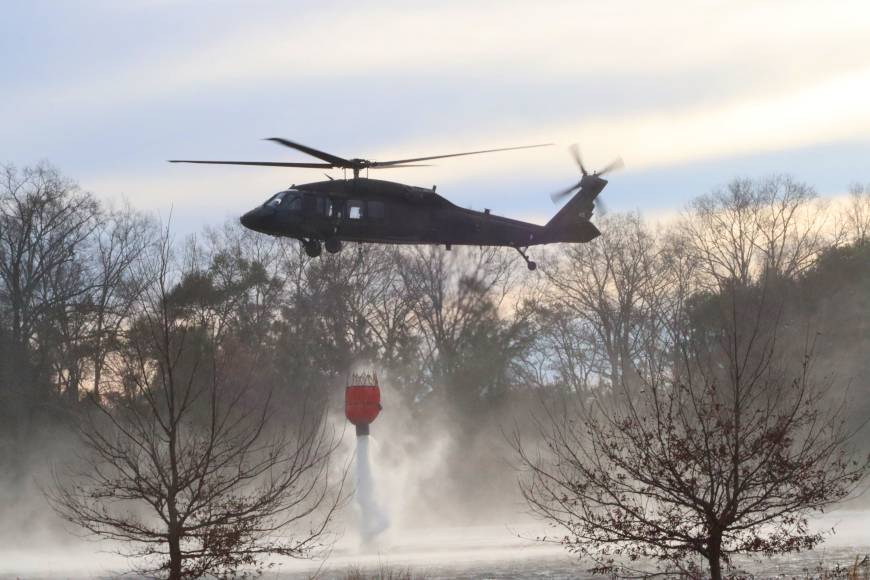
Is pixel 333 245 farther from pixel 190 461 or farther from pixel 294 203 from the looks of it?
pixel 190 461

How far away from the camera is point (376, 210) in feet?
125

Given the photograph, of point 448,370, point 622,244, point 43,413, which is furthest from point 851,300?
point 43,413

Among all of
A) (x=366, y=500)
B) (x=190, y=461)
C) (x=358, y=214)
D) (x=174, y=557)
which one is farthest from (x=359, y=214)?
(x=366, y=500)

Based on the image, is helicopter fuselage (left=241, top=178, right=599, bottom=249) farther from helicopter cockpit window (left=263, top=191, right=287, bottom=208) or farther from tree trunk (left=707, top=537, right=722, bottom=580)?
tree trunk (left=707, top=537, right=722, bottom=580)

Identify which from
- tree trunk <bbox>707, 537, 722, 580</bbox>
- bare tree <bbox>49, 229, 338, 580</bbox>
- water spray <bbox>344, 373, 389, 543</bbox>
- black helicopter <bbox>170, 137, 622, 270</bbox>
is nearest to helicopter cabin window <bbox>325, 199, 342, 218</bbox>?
black helicopter <bbox>170, 137, 622, 270</bbox>

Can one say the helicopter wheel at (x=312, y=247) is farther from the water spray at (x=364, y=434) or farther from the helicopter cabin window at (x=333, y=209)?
the water spray at (x=364, y=434)

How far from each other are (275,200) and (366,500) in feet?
92.4

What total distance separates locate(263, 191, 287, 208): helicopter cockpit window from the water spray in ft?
48.8

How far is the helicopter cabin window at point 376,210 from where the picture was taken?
125ft

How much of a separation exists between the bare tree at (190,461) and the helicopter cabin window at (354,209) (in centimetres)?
580

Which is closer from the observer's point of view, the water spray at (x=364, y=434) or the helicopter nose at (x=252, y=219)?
the helicopter nose at (x=252, y=219)

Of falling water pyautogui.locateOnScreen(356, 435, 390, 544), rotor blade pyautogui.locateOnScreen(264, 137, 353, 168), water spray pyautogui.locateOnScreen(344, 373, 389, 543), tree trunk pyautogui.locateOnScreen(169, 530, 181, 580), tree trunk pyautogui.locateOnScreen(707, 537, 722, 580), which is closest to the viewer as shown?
tree trunk pyautogui.locateOnScreen(707, 537, 722, 580)

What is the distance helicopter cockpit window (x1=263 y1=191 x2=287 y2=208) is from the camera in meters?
38.1

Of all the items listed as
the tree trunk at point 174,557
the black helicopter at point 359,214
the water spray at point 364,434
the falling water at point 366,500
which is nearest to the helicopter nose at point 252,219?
the black helicopter at point 359,214
